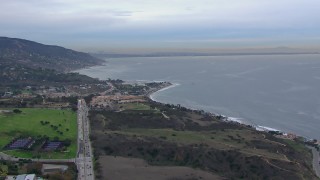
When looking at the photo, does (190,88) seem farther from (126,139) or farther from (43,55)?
(43,55)

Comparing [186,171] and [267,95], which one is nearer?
[186,171]

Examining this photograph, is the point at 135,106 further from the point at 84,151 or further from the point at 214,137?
the point at 84,151

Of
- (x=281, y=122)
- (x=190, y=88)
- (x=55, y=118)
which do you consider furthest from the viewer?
(x=190, y=88)

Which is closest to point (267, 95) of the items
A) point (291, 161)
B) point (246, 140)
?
point (246, 140)

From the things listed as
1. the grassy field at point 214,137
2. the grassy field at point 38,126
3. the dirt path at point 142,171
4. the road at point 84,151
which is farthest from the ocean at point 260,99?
the grassy field at point 38,126

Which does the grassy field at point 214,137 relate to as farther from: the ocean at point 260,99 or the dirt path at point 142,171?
the ocean at point 260,99

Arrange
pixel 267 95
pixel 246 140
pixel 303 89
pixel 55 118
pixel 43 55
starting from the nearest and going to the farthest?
pixel 246 140, pixel 55 118, pixel 267 95, pixel 303 89, pixel 43 55

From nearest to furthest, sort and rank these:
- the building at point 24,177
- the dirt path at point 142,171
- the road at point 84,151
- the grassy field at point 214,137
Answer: the building at point 24,177 → the road at point 84,151 → the dirt path at point 142,171 → the grassy field at point 214,137
